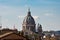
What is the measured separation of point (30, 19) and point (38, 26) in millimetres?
4877

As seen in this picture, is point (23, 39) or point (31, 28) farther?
point (31, 28)

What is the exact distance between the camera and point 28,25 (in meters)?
112

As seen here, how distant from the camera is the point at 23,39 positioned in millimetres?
16906

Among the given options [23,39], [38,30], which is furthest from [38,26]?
[23,39]

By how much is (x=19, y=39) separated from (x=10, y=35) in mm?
620

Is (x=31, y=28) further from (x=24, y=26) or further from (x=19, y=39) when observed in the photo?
(x=19, y=39)

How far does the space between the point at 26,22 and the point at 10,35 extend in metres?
98.1

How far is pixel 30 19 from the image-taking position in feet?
379

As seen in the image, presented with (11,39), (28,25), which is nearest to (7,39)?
(11,39)

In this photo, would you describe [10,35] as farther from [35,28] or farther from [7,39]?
[35,28]

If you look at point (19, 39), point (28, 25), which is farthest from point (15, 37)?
point (28, 25)

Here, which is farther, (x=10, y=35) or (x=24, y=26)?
(x=24, y=26)

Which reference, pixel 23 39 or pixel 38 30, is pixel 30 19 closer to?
pixel 38 30

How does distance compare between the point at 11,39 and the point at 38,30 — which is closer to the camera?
the point at 11,39
